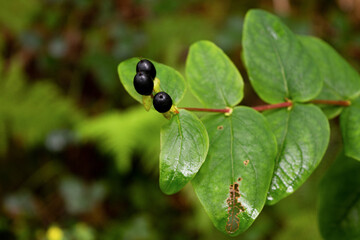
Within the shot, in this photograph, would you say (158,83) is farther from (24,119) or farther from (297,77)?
(24,119)

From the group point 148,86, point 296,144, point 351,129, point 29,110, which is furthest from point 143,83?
point 29,110

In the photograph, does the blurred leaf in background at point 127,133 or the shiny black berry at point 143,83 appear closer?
the shiny black berry at point 143,83

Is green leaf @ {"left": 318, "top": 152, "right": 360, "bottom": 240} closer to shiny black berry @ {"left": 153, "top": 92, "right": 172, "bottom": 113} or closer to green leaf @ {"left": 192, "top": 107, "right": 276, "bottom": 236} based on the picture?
green leaf @ {"left": 192, "top": 107, "right": 276, "bottom": 236}

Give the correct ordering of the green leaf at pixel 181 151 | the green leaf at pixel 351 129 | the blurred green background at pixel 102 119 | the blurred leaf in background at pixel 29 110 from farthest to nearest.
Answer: the blurred leaf in background at pixel 29 110
the blurred green background at pixel 102 119
the green leaf at pixel 351 129
the green leaf at pixel 181 151

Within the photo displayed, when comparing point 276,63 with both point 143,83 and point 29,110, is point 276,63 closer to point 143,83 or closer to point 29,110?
point 143,83

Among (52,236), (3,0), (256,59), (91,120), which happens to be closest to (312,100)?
(256,59)

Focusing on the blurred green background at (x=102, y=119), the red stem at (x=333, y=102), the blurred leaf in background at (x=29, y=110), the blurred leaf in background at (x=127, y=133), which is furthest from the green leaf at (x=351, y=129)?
the blurred leaf in background at (x=29, y=110)

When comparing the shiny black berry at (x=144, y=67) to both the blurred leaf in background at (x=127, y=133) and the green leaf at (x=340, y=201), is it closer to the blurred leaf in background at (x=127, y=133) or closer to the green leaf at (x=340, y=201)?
the green leaf at (x=340, y=201)
